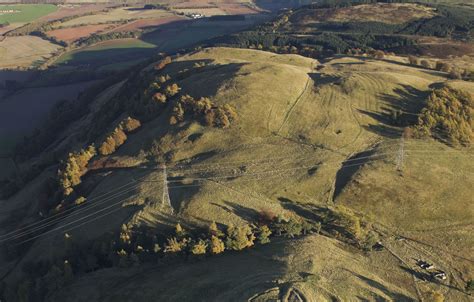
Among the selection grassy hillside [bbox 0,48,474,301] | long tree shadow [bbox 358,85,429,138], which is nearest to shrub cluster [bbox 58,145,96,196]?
grassy hillside [bbox 0,48,474,301]

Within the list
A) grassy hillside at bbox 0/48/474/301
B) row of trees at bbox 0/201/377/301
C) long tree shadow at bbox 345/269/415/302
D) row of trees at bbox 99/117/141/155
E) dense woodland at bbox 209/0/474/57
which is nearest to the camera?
long tree shadow at bbox 345/269/415/302

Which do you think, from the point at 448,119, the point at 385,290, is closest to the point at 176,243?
the point at 385,290

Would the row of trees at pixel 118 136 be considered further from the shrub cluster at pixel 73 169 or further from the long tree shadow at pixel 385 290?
the long tree shadow at pixel 385 290

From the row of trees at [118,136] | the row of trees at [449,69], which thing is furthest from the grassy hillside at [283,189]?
the row of trees at [449,69]

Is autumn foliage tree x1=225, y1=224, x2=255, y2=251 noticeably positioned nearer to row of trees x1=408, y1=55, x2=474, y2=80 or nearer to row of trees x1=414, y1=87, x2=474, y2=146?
row of trees x1=414, y1=87, x2=474, y2=146

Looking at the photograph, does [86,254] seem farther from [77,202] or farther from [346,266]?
[346,266]

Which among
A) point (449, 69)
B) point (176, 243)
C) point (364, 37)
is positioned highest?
point (364, 37)

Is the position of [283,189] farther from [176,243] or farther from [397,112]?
[397,112]

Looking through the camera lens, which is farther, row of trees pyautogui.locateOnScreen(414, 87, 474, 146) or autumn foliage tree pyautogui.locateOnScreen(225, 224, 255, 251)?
row of trees pyautogui.locateOnScreen(414, 87, 474, 146)

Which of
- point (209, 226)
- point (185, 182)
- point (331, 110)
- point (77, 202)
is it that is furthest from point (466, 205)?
point (77, 202)
